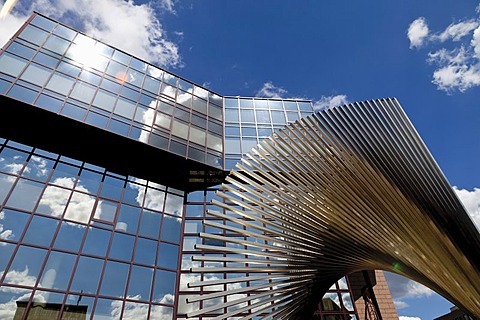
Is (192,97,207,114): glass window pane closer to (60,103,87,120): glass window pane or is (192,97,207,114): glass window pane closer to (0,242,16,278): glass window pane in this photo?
(60,103,87,120): glass window pane

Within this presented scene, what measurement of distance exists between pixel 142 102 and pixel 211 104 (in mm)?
4458

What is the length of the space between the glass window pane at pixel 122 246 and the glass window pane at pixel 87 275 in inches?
23.9

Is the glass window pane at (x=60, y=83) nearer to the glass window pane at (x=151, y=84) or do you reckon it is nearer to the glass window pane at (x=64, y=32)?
the glass window pane at (x=64, y=32)

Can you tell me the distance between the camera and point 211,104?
63.2ft

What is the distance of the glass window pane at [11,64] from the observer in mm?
12853

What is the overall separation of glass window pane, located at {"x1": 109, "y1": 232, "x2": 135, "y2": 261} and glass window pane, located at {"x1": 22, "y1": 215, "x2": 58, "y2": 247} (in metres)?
2.04

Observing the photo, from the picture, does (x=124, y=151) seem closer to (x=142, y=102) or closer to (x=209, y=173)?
(x=142, y=102)

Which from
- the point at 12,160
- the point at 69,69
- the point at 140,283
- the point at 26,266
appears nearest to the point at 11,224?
the point at 26,266

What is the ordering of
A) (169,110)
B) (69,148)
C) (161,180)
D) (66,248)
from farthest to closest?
(169,110), (161,180), (69,148), (66,248)

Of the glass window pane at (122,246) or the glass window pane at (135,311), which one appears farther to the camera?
the glass window pane at (122,246)

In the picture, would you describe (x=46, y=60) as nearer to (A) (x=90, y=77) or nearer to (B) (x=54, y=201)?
(A) (x=90, y=77)

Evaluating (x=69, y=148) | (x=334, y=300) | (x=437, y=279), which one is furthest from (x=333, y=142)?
(x=69, y=148)

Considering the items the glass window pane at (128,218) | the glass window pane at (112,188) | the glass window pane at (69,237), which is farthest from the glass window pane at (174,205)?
the glass window pane at (69,237)

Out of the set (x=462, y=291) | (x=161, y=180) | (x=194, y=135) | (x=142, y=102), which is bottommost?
(x=462, y=291)
